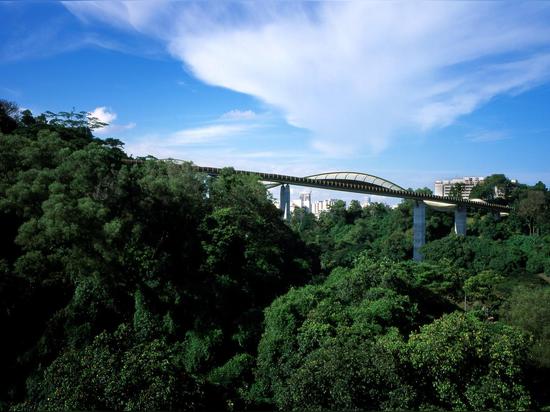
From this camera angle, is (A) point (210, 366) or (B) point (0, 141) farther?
(B) point (0, 141)

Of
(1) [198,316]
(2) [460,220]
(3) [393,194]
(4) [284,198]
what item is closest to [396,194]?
(3) [393,194]

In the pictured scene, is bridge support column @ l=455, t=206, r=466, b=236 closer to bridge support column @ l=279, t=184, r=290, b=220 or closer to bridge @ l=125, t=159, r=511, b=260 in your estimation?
bridge @ l=125, t=159, r=511, b=260

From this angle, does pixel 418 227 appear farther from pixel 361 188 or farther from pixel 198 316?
pixel 198 316

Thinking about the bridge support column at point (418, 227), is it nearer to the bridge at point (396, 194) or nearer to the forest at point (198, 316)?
the bridge at point (396, 194)

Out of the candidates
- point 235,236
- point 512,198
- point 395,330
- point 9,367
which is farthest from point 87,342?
point 512,198

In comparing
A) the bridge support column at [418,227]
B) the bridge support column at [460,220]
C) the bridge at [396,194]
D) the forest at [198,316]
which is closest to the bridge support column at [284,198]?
the bridge at [396,194]

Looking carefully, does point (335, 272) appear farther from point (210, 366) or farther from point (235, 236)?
point (210, 366)

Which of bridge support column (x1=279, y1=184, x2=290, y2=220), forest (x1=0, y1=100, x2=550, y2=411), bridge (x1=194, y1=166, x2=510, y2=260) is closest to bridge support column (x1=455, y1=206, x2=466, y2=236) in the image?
bridge (x1=194, y1=166, x2=510, y2=260)
